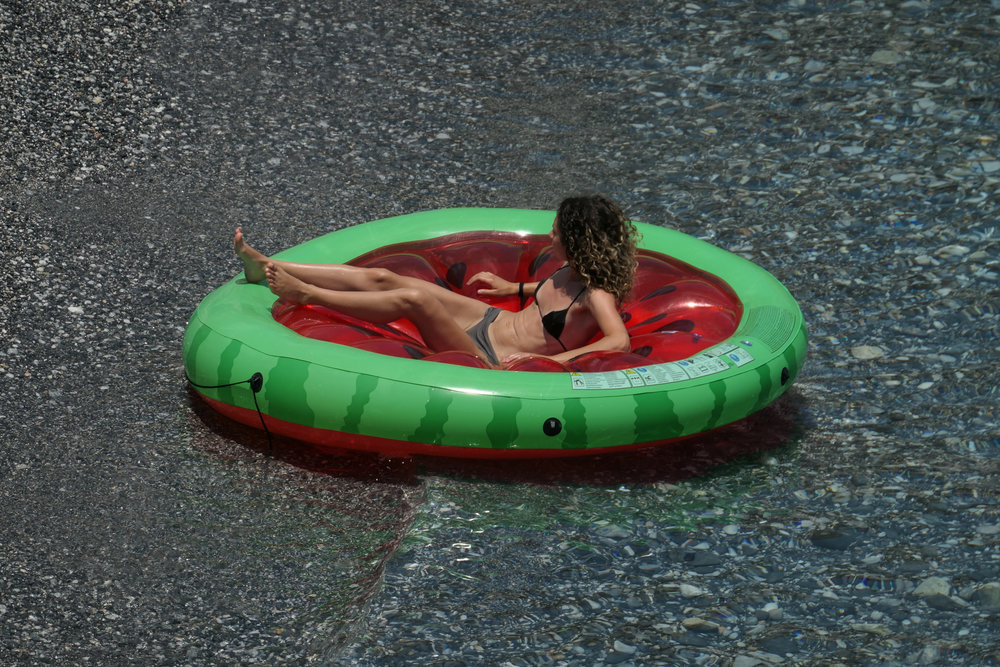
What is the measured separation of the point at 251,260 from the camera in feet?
16.4

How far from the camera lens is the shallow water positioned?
13.2 ft

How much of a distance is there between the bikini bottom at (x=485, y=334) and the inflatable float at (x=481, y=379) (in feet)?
0.81

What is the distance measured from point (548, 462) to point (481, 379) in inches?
23.1

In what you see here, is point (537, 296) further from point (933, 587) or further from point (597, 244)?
point (933, 587)

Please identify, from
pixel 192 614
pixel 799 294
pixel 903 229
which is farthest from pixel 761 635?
pixel 903 229

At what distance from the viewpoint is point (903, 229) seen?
6.90 meters

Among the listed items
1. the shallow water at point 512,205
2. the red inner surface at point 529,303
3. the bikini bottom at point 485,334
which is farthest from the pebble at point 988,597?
the bikini bottom at point 485,334

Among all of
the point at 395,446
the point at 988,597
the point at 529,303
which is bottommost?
the point at 988,597

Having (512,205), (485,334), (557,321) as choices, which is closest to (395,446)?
(485,334)

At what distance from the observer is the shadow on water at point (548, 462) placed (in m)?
4.72

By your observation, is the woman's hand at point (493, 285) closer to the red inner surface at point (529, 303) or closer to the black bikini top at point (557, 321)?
the red inner surface at point (529, 303)

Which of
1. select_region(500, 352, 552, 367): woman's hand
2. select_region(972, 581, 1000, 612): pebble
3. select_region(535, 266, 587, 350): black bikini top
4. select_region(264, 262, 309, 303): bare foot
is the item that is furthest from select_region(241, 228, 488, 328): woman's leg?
select_region(972, 581, 1000, 612): pebble

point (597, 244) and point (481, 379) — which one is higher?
point (597, 244)

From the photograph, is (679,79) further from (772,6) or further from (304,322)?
(304,322)
